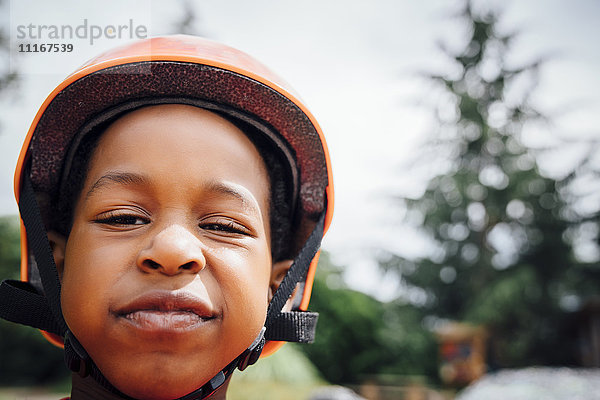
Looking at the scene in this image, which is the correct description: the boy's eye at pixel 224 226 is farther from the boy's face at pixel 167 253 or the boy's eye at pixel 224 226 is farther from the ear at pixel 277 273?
the ear at pixel 277 273

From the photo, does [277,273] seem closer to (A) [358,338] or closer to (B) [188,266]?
(B) [188,266]

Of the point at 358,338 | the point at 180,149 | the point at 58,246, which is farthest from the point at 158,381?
the point at 358,338

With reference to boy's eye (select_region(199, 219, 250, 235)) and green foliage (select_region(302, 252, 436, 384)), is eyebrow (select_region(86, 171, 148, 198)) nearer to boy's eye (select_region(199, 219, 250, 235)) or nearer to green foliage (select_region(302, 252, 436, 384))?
boy's eye (select_region(199, 219, 250, 235))

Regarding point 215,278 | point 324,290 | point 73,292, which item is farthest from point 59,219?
point 324,290

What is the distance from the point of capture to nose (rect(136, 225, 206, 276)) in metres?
1.33

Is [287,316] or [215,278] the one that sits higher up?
[215,278]

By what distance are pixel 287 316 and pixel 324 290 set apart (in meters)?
14.0

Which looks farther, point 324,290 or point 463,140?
point 463,140

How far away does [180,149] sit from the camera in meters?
1.53

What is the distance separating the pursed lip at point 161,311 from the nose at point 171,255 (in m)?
0.07

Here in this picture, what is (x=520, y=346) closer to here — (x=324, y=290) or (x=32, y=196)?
(x=324, y=290)

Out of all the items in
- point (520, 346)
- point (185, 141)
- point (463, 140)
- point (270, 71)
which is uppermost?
point (463, 140)

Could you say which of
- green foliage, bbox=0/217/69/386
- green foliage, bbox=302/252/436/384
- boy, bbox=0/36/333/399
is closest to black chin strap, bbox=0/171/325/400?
boy, bbox=0/36/333/399

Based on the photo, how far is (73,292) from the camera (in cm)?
140
